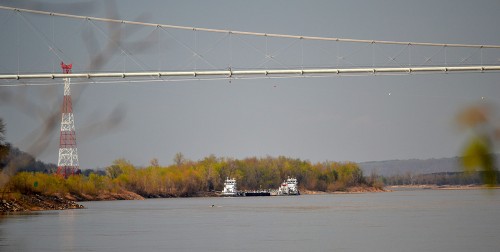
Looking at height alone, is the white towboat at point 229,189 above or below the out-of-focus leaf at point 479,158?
above

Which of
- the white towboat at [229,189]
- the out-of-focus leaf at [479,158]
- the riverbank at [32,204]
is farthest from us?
the white towboat at [229,189]

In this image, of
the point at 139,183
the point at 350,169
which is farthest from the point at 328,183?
the point at 139,183

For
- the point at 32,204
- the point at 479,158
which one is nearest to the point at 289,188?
the point at 32,204

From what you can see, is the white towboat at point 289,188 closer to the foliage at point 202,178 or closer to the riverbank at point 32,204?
the foliage at point 202,178

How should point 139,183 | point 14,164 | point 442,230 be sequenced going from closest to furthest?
point 14,164
point 442,230
point 139,183

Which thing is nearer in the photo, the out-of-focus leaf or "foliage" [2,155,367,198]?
the out-of-focus leaf

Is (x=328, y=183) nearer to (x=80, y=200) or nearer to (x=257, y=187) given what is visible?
(x=257, y=187)

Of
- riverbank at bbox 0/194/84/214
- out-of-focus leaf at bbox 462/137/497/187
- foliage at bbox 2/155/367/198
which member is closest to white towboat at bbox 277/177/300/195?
foliage at bbox 2/155/367/198

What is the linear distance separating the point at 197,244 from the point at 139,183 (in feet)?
331

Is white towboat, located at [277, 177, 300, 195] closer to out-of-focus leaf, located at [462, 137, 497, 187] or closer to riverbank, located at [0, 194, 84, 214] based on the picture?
riverbank, located at [0, 194, 84, 214]

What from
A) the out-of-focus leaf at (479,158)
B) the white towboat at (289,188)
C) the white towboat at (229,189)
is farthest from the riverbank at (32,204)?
the white towboat at (289,188)

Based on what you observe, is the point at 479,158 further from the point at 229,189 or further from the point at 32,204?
the point at 229,189

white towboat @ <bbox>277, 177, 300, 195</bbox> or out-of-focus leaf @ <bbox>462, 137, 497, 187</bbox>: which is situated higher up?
white towboat @ <bbox>277, 177, 300, 195</bbox>

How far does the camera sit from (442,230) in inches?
1372
